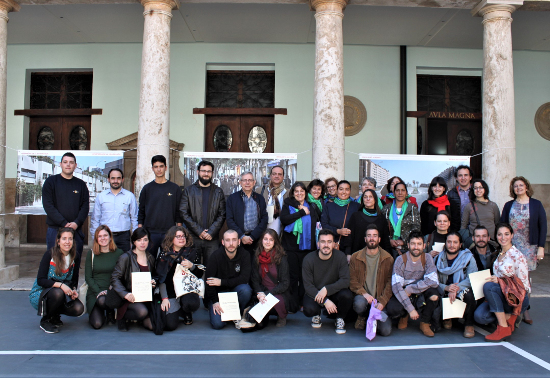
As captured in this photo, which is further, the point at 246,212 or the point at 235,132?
the point at 235,132

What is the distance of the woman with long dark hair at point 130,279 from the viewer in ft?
16.3

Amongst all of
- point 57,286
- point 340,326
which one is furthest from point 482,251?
point 57,286

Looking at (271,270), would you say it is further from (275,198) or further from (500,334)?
(500,334)

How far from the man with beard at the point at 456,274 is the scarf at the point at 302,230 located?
5.41 ft

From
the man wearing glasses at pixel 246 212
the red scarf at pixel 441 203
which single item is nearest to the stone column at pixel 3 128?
the man wearing glasses at pixel 246 212

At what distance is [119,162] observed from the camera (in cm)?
812

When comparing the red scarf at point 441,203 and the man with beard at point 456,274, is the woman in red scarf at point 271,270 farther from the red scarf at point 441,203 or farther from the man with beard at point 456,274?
the red scarf at point 441,203

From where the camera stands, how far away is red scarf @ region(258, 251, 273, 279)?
5.46m

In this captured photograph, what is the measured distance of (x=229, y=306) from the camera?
512cm

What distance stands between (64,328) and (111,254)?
0.96m

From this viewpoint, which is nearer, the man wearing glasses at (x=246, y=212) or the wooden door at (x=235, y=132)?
the man wearing glasses at (x=246, y=212)

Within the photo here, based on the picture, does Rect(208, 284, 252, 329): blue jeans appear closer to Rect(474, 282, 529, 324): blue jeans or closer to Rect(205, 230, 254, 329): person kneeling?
Rect(205, 230, 254, 329): person kneeling

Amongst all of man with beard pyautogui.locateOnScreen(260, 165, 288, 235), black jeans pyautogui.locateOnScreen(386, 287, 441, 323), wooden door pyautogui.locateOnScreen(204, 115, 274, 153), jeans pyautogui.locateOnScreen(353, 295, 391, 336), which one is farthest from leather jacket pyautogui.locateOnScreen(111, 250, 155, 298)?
wooden door pyautogui.locateOnScreen(204, 115, 274, 153)

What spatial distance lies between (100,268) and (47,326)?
81 cm
